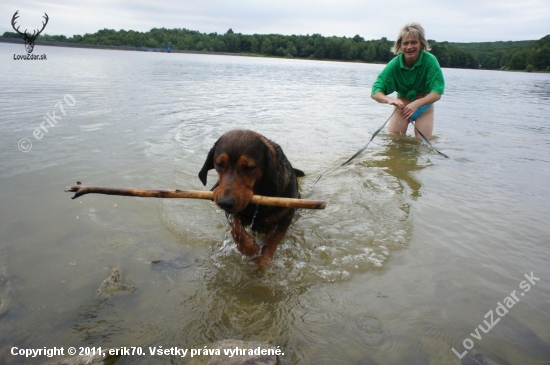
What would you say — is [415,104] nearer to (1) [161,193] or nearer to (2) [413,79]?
(2) [413,79]

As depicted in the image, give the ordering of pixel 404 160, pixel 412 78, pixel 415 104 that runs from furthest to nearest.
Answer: pixel 412 78, pixel 404 160, pixel 415 104

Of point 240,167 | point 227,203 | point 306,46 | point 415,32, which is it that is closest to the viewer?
point 227,203

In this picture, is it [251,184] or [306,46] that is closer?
[251,184]

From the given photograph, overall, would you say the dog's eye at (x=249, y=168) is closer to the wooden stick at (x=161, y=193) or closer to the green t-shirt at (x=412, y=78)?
the wooden stick at (x=161, y=193)

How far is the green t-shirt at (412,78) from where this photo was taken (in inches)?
298

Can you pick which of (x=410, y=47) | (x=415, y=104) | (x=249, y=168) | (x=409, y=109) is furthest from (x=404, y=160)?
(x=249, y=168)

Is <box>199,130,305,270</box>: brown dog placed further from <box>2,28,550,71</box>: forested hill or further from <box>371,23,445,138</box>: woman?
<box>2,28,550,71</box>: forested hill

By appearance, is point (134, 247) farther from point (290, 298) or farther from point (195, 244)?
point (290, 298)

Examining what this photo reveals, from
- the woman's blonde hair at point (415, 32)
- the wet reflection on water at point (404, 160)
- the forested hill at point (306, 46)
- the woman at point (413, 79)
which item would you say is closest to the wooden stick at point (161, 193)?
the wet reflection on water at point (404, 160)

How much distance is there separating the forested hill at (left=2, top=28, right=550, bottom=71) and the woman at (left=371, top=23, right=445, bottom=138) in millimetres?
101881

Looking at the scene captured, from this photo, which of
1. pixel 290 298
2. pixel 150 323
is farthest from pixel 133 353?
pixel 290 298

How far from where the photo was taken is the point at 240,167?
11.5 feet

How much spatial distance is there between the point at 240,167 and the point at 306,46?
140891mm

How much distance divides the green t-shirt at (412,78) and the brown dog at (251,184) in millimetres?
4761
